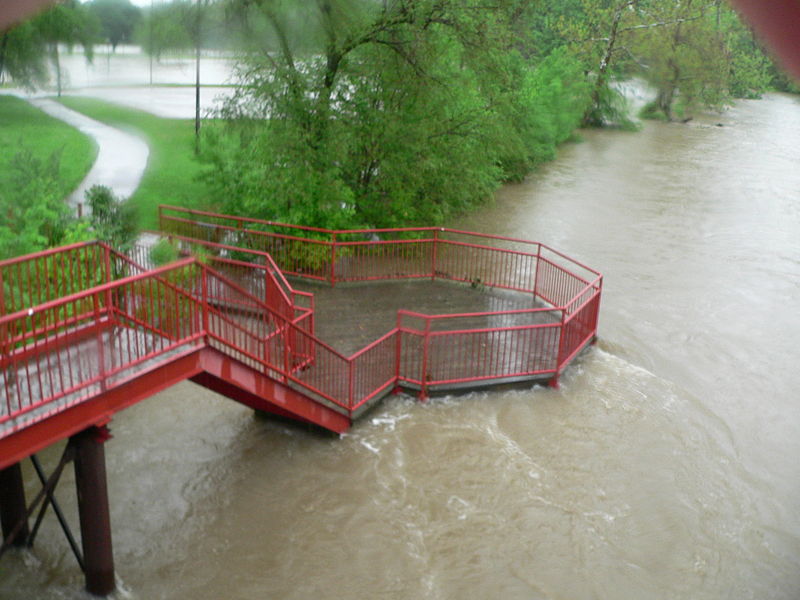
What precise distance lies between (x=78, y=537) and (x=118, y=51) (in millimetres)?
13897

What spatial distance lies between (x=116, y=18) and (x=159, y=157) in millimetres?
7917

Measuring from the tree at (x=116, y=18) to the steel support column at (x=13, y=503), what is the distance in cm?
1231

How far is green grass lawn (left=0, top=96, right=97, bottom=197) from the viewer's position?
2127cm

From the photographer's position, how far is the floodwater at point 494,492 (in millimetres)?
8891

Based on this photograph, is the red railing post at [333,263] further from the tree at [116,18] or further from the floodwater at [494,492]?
the tree at [116,18]

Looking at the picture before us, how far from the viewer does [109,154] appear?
1000 inches

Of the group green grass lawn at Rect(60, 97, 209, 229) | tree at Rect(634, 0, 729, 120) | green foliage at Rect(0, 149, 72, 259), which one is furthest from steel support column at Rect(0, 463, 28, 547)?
tree at Rect(634, 0, 729, 120)

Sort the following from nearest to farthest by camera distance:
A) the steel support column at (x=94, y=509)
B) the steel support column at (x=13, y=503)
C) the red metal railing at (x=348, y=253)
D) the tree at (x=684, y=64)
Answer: the steel support column at (x=94, y=509) < the steel support column at (x=13, y=503) < the red metal railing at (x=348, y=253) < the tree at (x=684, y=64)

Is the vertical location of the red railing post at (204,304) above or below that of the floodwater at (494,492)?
above

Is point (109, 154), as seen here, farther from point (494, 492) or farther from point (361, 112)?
point (494, 492)

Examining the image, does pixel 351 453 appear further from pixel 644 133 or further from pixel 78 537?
pixel 644 133

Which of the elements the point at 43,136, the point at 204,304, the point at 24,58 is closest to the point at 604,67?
the point at 43,136

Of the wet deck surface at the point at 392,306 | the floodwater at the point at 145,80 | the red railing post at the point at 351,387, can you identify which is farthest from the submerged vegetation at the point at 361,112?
the red railing post at the point at 351,387

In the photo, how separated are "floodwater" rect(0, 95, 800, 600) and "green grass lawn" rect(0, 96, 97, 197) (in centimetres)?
1188
